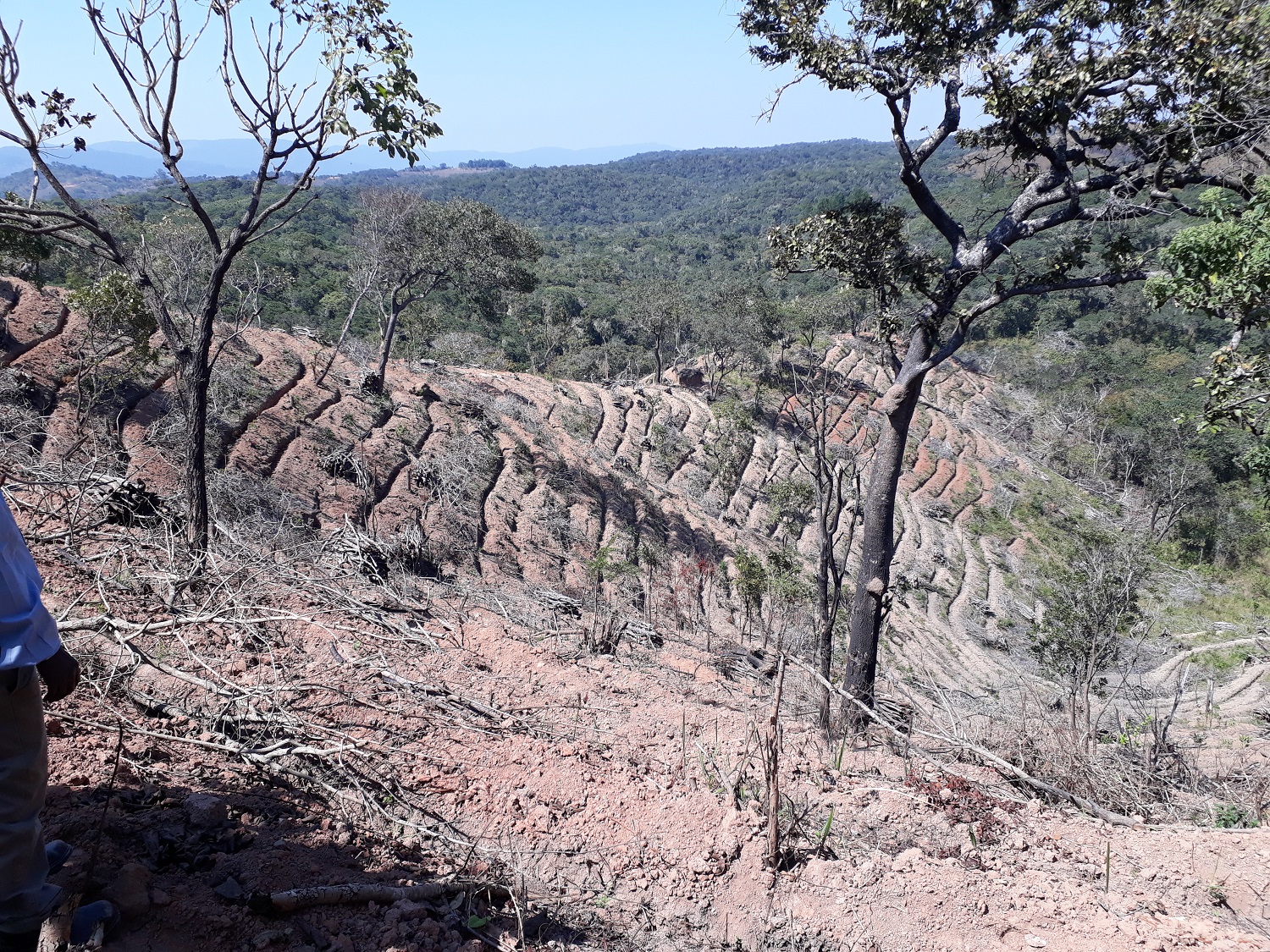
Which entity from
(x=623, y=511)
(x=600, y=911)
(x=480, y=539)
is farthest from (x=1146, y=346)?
(x=600, y=911)

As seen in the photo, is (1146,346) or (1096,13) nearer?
(1096,13)

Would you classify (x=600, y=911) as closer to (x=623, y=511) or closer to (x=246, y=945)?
(x=246, y=945)

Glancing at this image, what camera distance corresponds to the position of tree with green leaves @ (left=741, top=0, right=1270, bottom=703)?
4.38 metres

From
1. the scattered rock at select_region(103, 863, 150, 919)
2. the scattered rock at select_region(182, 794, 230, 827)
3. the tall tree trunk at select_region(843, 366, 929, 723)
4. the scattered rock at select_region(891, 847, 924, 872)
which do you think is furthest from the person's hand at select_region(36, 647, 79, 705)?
the tall tree trunk at select_region(843, 366, 929, 723)

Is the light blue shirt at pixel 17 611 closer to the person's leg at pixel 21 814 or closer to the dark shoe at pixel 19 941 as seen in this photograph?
the person's leg at pixel 21 814

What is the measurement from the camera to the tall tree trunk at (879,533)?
18.1 ft

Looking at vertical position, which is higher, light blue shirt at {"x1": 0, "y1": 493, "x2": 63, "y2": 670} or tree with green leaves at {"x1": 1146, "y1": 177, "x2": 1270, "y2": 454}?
tree with green leaves at {"x1": 1146, "y1": 177, "x2": 1270, "y2": 454}

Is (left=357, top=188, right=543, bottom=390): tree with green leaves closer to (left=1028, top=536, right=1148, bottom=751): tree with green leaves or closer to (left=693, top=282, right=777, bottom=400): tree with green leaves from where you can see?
(left=693, top=282, right=777, bottom=400): tree with green leaves

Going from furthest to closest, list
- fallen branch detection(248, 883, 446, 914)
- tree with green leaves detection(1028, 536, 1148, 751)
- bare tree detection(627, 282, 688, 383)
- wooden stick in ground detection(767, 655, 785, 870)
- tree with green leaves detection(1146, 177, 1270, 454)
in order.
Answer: bare tree detection(627, 282, 688, 383) < tree with green leaves detection(1028, 536, 1148, 751) < tree with green leaves detection(1146, 177, 1270, 454) < wooden stick in ground detection(767, 655, 785, 870) < fallen branch detection(248, 883, 446, 914)

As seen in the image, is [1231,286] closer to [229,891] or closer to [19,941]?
[229,891]

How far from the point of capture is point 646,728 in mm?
4324

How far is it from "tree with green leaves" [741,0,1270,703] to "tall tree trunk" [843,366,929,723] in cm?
1

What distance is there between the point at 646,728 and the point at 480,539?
32.0ft

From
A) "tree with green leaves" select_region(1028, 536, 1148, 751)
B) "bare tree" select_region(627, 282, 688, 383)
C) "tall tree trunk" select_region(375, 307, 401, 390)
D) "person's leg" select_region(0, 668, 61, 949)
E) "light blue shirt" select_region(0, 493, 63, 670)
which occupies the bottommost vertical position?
"tree with green leaves" select_region(1028, 536, 1148, 751)
